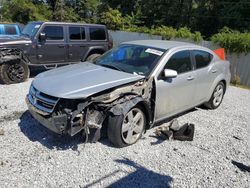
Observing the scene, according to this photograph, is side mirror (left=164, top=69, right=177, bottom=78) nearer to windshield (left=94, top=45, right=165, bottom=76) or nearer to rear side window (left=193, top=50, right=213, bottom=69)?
windshield (left=94, top=45, right=165, bottom=76)

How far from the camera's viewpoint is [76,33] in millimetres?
9758

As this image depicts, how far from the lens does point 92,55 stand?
10.2m

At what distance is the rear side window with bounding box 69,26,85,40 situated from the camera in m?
9.58

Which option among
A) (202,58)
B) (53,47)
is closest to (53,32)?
(53,47)

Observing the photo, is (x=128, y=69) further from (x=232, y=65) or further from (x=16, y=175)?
(x=232, y=65)

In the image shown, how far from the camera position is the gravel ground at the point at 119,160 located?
11.7 feet

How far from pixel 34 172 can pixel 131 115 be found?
165 centimetres

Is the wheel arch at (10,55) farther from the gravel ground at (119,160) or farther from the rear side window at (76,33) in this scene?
the gravel ground at (119,160)

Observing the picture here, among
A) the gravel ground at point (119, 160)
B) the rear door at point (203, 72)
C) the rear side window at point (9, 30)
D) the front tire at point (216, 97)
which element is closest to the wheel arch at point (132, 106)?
the gravel ground at point (119, 160)

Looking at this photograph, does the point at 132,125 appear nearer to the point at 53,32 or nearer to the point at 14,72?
the point at 14,72

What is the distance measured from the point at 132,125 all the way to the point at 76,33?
6.26 m

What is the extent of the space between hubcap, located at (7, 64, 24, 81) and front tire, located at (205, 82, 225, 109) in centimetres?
536

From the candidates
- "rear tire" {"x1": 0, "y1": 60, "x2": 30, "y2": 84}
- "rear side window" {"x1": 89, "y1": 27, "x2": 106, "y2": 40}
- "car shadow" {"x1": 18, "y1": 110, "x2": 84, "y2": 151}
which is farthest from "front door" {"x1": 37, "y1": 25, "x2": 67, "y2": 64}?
"car shadow" {"x1": 18, "y1": 110, "x2": 84, "y2": 151}

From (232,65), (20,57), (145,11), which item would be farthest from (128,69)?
(145,11)
